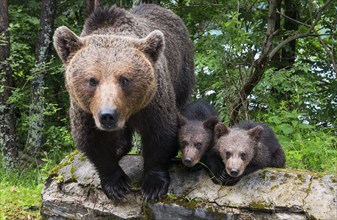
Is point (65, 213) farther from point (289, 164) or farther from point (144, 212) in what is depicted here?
point (289, 164)

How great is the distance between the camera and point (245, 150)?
4.49 meters

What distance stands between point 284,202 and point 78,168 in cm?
217

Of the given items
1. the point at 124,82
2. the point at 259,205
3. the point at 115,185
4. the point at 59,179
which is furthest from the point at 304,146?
the point at 124,82

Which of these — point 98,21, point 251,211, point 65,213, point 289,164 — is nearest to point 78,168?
point 65,213

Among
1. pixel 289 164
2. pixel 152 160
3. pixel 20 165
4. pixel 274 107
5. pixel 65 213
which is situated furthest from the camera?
pixel 20 165

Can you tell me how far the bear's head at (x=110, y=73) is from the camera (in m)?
3.80

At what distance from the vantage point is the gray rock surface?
4145 millimetres

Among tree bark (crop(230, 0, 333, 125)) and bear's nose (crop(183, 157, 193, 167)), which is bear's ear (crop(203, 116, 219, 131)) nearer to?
bear's nose (crop(183, 157, 193, 167))

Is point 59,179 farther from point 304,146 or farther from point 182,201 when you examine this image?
point 304,146

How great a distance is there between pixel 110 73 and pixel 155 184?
3.99 feet

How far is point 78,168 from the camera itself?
206 inches

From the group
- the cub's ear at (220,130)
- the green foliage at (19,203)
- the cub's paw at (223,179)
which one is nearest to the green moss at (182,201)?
the cub's paw at (223,179)

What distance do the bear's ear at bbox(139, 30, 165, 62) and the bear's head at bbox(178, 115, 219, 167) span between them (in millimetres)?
844

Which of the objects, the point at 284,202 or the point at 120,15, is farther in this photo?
the point at 120,15
